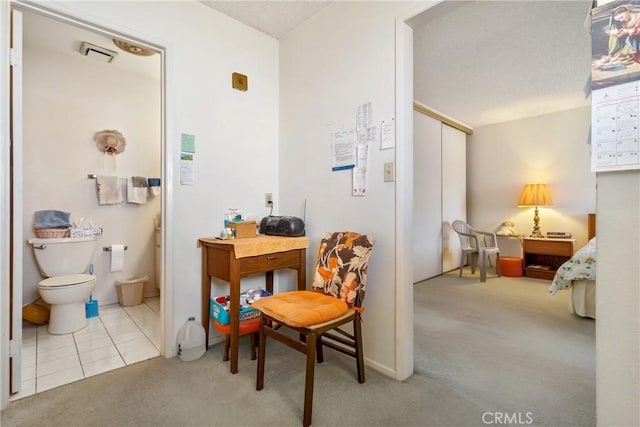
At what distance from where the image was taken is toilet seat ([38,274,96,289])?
7.77ft

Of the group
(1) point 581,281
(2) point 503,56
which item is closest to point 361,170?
(2) point 503,56

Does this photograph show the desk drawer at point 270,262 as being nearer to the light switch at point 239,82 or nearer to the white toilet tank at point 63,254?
the light switch at point 239,82

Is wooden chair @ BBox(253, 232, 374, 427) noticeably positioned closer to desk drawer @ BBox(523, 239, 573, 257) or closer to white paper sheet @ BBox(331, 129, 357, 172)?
white paper sheet @ BBox(331, 129, 357, 172)

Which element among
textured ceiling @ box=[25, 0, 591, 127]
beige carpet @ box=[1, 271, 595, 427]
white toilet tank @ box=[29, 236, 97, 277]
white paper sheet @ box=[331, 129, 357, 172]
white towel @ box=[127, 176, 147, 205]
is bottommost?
beige carpet @ box=[1, 271, 595, 427]

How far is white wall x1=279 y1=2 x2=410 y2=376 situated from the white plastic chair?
3026mm

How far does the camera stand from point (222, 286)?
92.5 inches

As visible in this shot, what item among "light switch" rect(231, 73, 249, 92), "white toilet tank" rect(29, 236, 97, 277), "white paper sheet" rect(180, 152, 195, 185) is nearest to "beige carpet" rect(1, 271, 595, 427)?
"white paper sheet" rect(180, 152, 195, 185)

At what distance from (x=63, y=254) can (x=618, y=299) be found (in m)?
3.57

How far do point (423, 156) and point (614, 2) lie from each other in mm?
3459

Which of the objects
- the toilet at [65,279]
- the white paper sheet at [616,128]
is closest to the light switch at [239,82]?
the toilet at [65,279]

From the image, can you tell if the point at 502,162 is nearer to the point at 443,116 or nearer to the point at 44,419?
the point at 443,116

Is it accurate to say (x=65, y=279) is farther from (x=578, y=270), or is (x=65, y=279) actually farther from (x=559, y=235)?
(x=559, y=235)

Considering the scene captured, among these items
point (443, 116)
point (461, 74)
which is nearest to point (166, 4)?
point (461, 74)

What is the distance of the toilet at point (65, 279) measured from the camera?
239 centimetres
